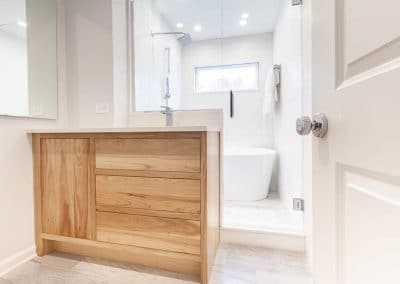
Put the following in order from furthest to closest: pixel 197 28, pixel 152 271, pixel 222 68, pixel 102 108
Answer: pixel 222 68 < pixel 197 28 < pixel 102 108 < pixel 152 271

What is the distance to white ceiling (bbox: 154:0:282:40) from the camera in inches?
101

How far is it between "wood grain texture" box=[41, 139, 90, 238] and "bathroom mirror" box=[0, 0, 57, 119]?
1.10 ft

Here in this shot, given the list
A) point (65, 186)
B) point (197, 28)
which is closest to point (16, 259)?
point (65, 186)

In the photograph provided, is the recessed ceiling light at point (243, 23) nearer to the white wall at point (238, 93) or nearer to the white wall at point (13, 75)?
the white wall at point (238, 93)

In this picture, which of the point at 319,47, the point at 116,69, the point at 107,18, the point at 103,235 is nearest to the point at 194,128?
the point at 319,47

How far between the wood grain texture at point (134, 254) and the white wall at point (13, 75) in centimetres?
90

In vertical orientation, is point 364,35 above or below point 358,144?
above

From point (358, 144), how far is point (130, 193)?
1.22 meters

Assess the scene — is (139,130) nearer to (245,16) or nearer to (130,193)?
(130,193)

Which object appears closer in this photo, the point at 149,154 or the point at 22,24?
the point at 149,154

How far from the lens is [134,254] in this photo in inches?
60.2

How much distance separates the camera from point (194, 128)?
48.7 inches

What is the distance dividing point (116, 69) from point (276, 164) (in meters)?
2.19

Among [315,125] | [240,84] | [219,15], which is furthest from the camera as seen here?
[240,84]
